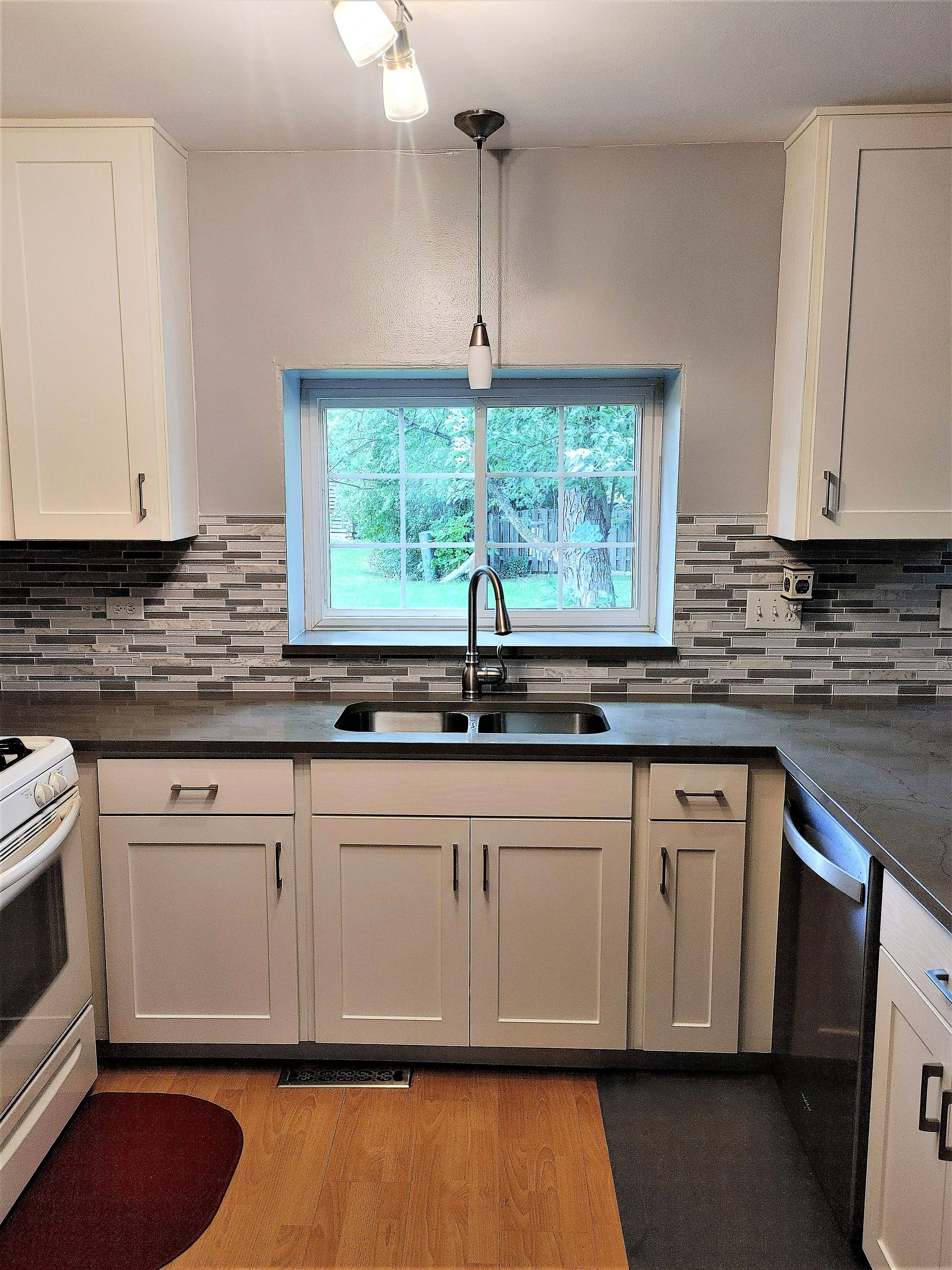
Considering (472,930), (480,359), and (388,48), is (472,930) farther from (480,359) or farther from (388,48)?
(388,48)

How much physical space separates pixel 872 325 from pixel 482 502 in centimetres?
119

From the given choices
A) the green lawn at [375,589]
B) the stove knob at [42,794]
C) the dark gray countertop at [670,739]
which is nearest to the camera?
the dark gray countertop at [670,739]

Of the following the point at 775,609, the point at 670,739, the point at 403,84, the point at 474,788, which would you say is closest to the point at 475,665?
the point at 474,788

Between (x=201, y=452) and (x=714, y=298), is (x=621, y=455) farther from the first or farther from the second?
(x=201, y=452)

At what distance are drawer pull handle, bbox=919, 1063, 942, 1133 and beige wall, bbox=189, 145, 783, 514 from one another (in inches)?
62.7

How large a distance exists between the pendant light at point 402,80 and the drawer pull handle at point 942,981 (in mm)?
1657

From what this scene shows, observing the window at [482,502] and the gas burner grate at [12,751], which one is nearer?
the gas burner grate at [12,751]

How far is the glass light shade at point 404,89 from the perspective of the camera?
63.4 inches

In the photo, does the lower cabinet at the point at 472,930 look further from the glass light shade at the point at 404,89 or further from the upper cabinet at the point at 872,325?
the glass light shade at the point at 404,89

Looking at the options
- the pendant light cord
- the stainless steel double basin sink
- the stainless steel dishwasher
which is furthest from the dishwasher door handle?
the pendant light cord

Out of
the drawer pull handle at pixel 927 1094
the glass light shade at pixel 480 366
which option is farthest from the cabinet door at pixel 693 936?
the glass light shade at pixel 480 366

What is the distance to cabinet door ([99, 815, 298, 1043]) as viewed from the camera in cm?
218

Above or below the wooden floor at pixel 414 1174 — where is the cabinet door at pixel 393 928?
above

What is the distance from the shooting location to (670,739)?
84.8 inches
